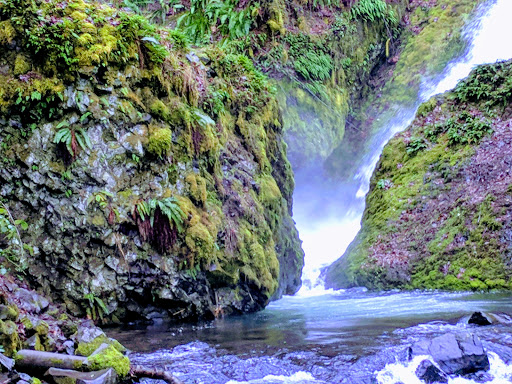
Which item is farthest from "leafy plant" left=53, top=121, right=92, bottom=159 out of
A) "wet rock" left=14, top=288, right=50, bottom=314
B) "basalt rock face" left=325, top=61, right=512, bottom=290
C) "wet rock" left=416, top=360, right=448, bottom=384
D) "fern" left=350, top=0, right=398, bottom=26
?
"fern" left=350, top=0, right=398, bottom=26

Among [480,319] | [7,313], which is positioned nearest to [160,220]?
[7,313]

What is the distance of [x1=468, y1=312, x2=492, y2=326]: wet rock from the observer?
6547mm

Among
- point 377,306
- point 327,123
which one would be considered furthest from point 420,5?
point 377,306

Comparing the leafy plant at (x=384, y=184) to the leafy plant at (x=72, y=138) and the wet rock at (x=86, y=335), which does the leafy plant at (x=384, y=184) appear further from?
the wet rock at (x=86, y=335)

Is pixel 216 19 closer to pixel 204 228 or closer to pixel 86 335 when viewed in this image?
pixel 204 228

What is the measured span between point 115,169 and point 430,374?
5341 millimetres

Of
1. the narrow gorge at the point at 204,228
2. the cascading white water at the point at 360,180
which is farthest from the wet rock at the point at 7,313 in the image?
the cascading white water at the point at 360,180

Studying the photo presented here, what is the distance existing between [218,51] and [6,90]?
5.14m

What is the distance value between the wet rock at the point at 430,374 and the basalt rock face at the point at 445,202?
659 cm

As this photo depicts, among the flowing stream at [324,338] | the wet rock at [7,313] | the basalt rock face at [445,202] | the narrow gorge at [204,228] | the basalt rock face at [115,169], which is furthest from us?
the basalt rock face at [445,202]

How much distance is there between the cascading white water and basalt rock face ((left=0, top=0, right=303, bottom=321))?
9601 mm

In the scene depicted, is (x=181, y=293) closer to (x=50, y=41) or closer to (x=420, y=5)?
(x=50, y=41)

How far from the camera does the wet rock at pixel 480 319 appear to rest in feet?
21.5

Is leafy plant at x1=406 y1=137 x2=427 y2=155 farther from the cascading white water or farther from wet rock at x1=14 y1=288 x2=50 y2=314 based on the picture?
wet rock at x1=14 y1=288 x2=50 y2=314
